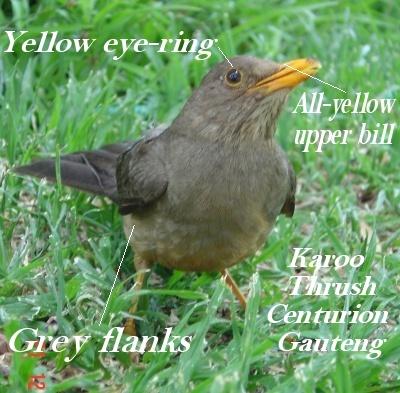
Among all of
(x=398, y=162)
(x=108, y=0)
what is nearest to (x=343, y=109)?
(x=398, y=162)

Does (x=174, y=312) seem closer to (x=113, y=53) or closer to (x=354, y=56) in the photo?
(x=113, y=53)

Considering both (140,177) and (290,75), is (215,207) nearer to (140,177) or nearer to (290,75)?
(140,177)

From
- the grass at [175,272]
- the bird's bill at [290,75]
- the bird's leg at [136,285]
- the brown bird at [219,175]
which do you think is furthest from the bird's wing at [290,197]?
the bird's leg at [136,285]

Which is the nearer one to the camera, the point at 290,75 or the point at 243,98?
the point at 290,75

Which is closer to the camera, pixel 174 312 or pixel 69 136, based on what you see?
pixel 174 312

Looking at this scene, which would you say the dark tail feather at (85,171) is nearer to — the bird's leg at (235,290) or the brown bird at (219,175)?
the brown bird at (219,175)

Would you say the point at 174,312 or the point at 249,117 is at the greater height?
the point at 249,117

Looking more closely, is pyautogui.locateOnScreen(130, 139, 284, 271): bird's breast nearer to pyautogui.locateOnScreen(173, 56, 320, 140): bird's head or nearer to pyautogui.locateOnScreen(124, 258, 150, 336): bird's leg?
pyautogui.locateOnScreen(173, 56, 320, 140): bird's head

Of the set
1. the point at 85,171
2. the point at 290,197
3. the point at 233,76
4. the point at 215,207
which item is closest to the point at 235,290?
the point at 290,197
